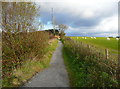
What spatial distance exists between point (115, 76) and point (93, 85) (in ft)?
2.97

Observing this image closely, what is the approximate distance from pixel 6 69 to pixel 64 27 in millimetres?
52919

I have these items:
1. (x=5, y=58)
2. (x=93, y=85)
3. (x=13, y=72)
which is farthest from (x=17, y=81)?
(x=93, y=85)

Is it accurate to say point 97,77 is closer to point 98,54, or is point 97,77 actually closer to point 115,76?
point 115,76

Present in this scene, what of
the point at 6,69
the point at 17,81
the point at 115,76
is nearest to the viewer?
the point at 115,76

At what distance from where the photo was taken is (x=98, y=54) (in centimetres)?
527

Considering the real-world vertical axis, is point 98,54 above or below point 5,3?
below

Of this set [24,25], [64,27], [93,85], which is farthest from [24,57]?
[64,27]

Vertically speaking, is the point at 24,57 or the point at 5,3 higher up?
the point at 5,3

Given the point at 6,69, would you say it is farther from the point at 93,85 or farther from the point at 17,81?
the point at 93,85

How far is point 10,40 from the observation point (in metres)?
5.28

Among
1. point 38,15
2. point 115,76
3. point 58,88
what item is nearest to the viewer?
point 115,76

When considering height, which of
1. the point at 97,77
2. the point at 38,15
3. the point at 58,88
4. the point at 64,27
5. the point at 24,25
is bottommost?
the point at 58,88

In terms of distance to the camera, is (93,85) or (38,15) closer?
(93,85)

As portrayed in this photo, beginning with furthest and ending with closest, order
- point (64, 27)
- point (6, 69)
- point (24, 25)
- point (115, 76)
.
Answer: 1. point (64, 27)
2. point (24, 25)
3. point (6, 69)
4. point (115, 76)
